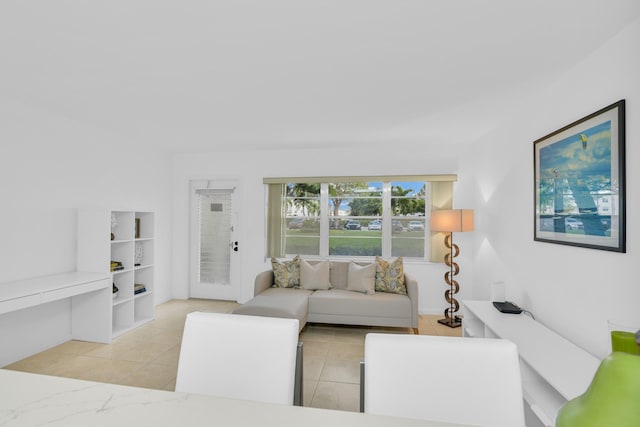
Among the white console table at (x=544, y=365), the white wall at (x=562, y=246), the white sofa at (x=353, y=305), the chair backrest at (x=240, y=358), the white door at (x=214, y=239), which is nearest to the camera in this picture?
the chair backrest at (x=240, y=358)

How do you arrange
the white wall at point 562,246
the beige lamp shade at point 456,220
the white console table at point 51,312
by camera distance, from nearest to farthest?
the white wall at point 562,246 → the white console table at point 51,312 → the beige lamp shade at point 456,220

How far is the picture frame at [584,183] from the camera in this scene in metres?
1.79

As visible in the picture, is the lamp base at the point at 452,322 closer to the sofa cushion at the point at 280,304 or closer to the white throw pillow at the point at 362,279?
the white throw pillow at the point at 362,279

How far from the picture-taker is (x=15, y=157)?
2965mm

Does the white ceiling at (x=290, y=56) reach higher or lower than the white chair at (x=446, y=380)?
higher

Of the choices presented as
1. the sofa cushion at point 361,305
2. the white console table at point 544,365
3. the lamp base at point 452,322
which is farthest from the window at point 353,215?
the white console table at point 544,365

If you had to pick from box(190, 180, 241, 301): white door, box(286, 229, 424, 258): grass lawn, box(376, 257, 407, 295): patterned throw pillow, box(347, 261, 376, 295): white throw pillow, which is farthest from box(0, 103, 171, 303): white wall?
box(376, 257, 407, 295): patterned throw pillow

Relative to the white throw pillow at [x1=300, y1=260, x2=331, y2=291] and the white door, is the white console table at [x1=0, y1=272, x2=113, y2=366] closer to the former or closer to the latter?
the white door

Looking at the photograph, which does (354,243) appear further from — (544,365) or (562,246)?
(544,365)

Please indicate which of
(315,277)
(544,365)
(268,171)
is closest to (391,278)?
(315,277)

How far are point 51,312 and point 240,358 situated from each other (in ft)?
10.7

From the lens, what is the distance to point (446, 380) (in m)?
1.08

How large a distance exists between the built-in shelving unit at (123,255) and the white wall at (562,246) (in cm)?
425

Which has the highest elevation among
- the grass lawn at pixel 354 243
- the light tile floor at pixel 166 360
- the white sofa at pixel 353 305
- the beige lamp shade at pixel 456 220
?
the beige lamp shade at pixel 456 220
